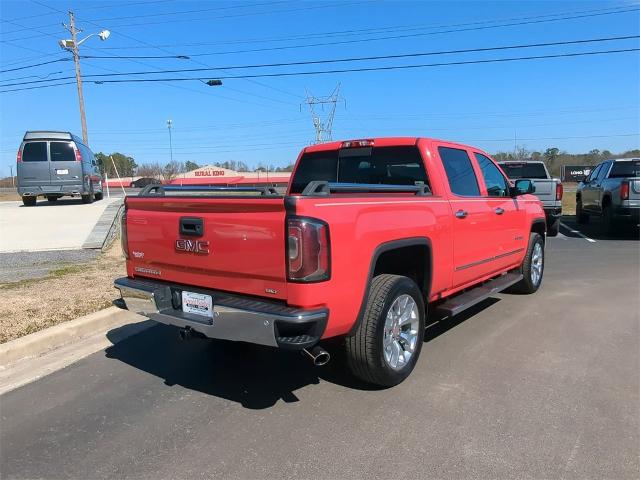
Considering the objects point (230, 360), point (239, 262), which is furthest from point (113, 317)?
point (239, 262)

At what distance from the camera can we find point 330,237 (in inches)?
126

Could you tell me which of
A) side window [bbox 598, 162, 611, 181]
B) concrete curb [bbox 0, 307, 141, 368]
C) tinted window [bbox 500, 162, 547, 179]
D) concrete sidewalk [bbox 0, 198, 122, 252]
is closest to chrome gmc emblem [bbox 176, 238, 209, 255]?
concrete curb [bbox 0, 307, 141, 368]

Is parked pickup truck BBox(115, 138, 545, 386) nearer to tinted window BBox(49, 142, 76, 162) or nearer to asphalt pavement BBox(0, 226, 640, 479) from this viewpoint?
asphalt pavement BBox(0, 226, 640, 479)

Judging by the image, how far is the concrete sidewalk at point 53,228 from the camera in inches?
416

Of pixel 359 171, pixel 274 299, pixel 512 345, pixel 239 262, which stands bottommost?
pixel 512 345

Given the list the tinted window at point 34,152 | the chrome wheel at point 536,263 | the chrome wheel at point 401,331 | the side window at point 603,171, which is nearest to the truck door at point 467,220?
the chrome wheel at point 401,331

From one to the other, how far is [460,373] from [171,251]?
2.50 metres

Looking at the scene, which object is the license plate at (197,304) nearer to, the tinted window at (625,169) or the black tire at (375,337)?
the black tire at (375,337)

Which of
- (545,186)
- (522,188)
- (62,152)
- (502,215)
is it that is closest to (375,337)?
(502,215)

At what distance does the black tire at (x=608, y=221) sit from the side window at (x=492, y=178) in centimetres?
794

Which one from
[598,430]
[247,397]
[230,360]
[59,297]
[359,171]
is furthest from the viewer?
[59,297]

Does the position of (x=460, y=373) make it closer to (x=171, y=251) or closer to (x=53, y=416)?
(x=171, y=251)

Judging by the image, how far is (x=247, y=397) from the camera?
3852 millimetres

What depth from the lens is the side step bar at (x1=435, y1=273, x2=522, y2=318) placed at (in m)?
4.59
